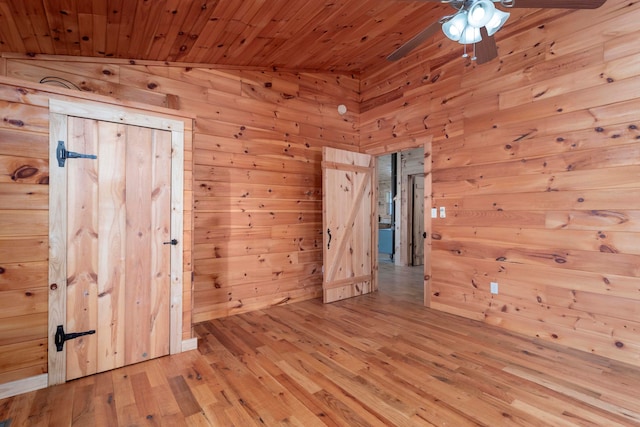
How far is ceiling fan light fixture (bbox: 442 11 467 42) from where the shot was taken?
6.15 ft

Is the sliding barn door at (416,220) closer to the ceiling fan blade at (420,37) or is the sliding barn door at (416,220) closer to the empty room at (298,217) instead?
the empty room at (298,217)

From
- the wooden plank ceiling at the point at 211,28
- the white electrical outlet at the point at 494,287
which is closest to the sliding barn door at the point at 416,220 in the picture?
the white electrical outlet at the point at 494,287

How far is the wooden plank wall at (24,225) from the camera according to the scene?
1923mm

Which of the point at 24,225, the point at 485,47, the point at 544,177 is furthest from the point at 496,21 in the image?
the point at 24,225

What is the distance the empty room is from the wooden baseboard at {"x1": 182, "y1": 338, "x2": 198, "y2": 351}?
0.09 ft

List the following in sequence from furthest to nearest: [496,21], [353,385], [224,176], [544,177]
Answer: [224,176], [544,177], [353,385], [496,21]

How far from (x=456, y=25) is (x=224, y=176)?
2561 mm

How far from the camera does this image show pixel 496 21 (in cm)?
185

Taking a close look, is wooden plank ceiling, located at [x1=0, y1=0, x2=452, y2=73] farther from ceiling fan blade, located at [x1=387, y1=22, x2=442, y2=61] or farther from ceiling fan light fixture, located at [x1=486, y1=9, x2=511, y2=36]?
ceiling fan light fixture, located at [x1=486, y1=9, x2=511, y2=36]

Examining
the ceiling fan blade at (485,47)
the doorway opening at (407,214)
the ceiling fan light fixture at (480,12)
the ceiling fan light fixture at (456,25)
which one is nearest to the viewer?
the ceiling fan light fixture at (480,12)

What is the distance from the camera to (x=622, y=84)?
2.46m

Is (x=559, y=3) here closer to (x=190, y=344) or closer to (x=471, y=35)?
(x=471, y=35)

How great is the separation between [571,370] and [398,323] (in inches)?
54.8

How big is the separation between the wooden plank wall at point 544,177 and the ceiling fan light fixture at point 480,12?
160 cm
